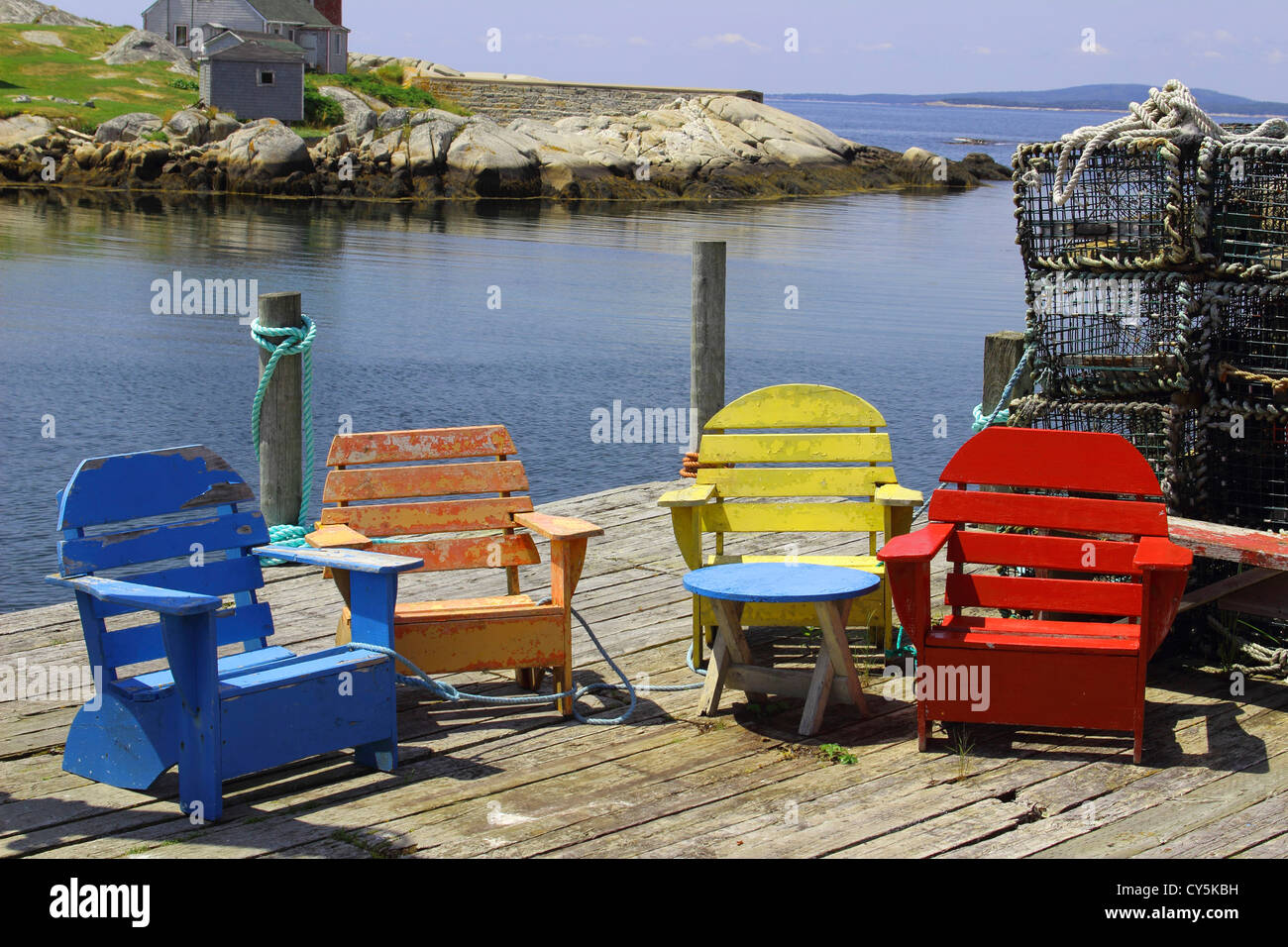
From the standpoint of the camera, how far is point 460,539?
5938 mm

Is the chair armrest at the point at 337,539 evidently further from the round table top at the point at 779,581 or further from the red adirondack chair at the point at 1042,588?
the red adirondack chair at the point at 1042,588

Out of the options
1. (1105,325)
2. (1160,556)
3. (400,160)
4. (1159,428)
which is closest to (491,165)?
(400,160)

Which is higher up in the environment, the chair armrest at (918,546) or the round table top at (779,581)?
the chair armrest at (918,546)

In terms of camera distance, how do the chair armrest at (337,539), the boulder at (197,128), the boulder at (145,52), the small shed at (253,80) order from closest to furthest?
the chair armrest at (337,539) → the boulder at (197,128) → the small shed at (253,80) → the boulder at (145,52)

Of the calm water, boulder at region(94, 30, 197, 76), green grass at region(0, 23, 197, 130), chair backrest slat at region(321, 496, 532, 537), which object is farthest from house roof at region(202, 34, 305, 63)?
chair backrest slat at region(321, 496, 532, 537)

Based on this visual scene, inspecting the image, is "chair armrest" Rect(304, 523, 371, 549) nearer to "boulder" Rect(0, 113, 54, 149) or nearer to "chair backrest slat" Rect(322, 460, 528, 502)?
"chair backrest slat" Rect(322, 460, 528, 502)

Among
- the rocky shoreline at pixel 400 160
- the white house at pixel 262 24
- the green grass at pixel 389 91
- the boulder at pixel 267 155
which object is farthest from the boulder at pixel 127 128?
the white house at pixel 262 24

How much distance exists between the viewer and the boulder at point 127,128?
49688 mm

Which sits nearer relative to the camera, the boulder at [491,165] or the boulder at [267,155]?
the boulder at [267,155]

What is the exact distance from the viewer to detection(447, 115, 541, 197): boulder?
49.0 metres

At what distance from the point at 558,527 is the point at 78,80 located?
62377mm

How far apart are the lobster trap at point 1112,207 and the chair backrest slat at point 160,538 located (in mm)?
3458

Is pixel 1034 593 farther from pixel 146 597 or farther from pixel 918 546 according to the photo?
pixel 146 597

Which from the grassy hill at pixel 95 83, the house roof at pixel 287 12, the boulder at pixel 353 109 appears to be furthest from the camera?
the house roof at pixel 287 12
